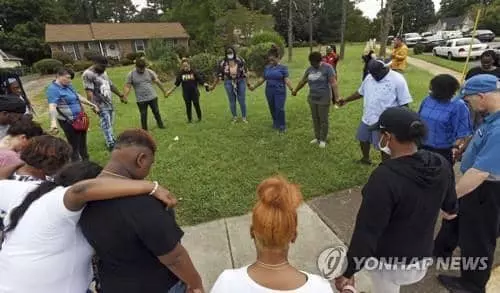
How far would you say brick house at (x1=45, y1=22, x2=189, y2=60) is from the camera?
3819cm

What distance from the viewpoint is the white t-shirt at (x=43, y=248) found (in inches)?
66.0

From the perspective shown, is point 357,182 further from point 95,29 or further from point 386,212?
point 95,29

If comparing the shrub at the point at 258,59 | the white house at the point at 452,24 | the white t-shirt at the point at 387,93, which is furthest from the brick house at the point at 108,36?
the white house at the point at 452,24

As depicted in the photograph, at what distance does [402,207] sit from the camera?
6.08ft

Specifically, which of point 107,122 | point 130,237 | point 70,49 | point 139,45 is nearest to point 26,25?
point 70,49

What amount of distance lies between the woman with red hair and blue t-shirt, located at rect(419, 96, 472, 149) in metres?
2.52

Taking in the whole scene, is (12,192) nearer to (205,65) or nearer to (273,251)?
(273,251)

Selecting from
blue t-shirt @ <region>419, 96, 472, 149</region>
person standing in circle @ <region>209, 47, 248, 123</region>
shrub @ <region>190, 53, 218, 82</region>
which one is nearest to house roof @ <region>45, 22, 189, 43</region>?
shrub @ <region>190, 53, 218, 82</region>

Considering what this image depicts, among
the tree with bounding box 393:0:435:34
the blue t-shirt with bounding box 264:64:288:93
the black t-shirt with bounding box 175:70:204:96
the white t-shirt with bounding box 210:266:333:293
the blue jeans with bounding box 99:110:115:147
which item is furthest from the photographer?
the tree with bounding box 393:0:435:34

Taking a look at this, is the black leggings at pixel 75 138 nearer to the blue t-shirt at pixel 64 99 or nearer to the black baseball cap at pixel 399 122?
the blue t-shirt at pixel 64 99

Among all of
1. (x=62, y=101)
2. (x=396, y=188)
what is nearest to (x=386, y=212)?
(x=396, y=188)

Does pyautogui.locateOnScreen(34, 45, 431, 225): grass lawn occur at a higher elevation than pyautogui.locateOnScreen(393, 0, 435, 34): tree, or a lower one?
lower

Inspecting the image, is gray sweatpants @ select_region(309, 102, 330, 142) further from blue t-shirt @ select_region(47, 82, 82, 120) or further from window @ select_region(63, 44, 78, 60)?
window @ select_region(63, 44, 78, 60)

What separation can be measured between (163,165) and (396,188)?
15.0 feet
